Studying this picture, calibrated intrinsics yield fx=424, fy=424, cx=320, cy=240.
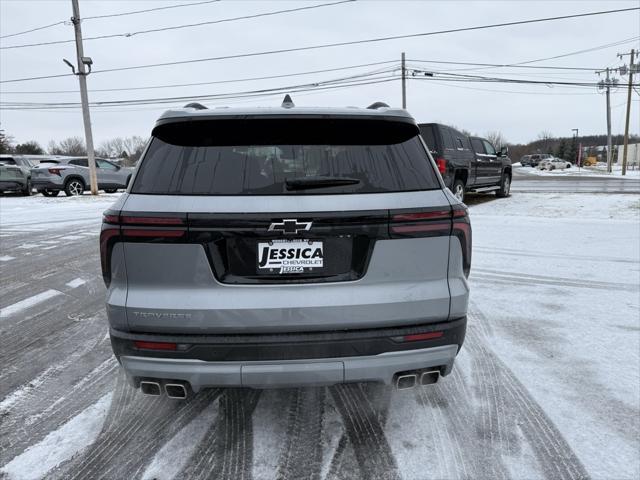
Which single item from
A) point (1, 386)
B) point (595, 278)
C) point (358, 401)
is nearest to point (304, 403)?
point (358, 401)

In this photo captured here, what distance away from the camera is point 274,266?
2.03 m

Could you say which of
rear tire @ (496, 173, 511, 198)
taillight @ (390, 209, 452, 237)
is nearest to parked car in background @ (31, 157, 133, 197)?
rear tire @ (496, 173, 511, 198)

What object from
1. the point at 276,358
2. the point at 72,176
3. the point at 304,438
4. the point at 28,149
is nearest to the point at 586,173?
the point at 72,176

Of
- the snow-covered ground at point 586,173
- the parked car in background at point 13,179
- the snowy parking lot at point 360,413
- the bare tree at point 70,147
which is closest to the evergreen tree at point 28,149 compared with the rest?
the bare tree at point 70,147

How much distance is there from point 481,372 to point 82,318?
381cm

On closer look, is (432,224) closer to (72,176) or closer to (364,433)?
(364,433)

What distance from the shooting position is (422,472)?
2131 mm

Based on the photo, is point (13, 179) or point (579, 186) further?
point (579, 186)

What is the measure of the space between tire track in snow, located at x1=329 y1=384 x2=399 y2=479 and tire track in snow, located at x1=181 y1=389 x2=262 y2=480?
0.56m

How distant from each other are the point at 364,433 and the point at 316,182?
1.47 meters

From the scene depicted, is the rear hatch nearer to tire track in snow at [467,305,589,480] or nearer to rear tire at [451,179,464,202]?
tire track in snow at [467,305,589,480]

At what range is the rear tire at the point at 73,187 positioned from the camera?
19.0 m

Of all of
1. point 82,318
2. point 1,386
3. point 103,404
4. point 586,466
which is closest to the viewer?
point 586,466

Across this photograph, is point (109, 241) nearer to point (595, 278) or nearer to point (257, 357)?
point (257, 357)
